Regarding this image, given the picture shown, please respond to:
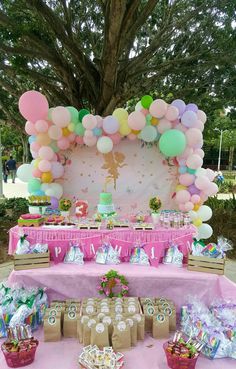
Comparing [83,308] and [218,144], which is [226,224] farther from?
[218,144]

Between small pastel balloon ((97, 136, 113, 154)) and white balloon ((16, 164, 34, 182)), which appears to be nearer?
small pastel balloon ((97, 136, 113, 154))

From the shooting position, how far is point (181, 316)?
3.11 m

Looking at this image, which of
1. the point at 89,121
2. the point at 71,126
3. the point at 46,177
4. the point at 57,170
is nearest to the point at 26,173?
the point at 46,177

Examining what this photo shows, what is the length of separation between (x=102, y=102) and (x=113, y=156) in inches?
73.9

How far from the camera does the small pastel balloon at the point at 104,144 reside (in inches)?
179

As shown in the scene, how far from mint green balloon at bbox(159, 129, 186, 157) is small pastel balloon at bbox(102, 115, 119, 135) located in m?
0.71

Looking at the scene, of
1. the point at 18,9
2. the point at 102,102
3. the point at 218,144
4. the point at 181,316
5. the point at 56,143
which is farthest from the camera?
the point at 218,144

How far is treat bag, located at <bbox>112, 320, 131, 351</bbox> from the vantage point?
260 cm

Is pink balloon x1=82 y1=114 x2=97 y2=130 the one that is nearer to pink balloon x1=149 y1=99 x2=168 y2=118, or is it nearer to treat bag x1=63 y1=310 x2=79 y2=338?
pink balloon x1=149 y1=99 x2=168 y2=118

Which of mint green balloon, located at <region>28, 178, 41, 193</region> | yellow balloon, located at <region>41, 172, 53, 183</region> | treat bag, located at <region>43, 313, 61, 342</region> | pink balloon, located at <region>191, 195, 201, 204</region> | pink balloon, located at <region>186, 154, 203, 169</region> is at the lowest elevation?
treat bag, located at <region>43, 313, 61, 342</region>

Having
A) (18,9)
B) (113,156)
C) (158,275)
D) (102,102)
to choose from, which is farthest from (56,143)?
(18,9)

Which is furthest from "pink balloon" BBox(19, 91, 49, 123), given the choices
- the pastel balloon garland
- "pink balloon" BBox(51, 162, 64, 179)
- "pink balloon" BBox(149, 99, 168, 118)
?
"pink balloon" BBox(149, 99, 168, 118)

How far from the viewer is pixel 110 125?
14.7ft

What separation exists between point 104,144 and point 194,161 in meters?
1.37
